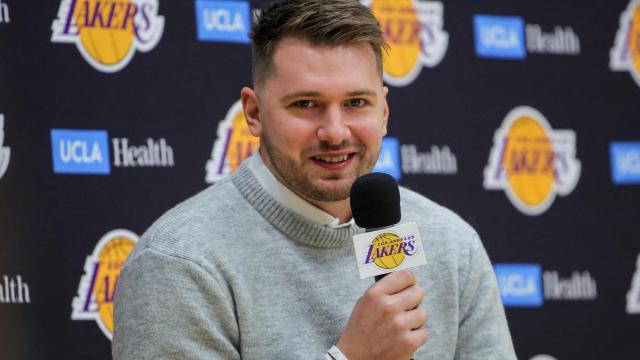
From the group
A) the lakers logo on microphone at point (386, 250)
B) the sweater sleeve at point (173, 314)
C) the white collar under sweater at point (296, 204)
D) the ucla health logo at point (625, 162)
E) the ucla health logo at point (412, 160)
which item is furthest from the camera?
the ucla health logo at point (625, 162)

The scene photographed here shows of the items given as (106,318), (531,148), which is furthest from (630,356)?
(106,318)

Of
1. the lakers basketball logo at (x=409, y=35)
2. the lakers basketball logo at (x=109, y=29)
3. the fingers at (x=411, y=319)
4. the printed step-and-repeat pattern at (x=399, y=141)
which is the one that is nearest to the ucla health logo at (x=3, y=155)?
the printed step-and-repeat pattern at (x=399, y=141)

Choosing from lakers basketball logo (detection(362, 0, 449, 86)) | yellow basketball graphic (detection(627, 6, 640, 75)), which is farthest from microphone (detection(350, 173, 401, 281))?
yellow basketball graphic (detection(627, 6, 640, 75))

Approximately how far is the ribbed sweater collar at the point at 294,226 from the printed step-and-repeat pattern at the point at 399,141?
0.78 metres

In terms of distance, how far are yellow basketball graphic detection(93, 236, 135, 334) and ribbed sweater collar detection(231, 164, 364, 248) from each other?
770 mm

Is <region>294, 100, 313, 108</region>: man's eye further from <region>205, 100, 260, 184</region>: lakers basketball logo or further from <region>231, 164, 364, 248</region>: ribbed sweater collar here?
<region>205, 100, 260, 184</region>: lakers basketball logo

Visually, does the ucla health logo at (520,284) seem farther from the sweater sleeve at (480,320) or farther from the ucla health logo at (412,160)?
the sweater sleeve at (480,320)

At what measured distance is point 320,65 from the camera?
1627 millimetres

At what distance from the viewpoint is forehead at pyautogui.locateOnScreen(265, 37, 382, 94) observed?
162cm

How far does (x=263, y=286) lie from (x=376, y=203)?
1.11ft

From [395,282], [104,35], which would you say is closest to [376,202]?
[395,282]

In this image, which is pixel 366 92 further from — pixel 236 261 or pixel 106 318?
pixel 106 318

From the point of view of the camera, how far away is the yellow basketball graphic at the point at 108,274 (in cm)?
238

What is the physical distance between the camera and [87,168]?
2.40m
